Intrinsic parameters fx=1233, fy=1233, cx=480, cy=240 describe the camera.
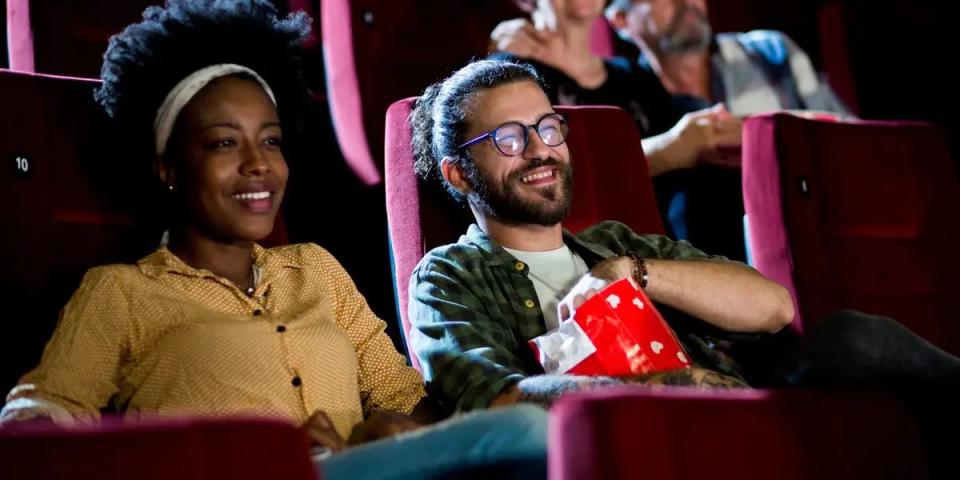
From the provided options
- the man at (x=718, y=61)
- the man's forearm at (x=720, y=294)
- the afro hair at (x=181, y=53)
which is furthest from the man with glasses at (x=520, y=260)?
the man at (x=718, y=61)

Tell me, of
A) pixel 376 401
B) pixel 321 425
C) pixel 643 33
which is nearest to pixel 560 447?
pixel 321 425

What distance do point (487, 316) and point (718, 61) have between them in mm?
1231

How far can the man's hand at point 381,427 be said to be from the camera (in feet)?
3.53

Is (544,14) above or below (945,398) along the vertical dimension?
above

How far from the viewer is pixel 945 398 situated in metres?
0.99

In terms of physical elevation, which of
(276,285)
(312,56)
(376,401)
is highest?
(312,56)

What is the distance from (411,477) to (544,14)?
1.32m

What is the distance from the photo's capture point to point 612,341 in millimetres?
1156

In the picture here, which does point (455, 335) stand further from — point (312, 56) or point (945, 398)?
point (312, 56)

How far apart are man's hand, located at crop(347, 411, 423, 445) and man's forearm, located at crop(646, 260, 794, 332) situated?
316 millimetres

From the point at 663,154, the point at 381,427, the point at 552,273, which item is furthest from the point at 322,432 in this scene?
the point at 663,154

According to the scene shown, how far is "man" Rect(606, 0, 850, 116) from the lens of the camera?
2.26m

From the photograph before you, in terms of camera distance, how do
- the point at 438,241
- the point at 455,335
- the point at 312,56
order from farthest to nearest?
the point at 312,56, the point at 438,241, the point at 455,335

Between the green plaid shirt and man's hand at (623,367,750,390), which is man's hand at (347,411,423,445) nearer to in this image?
the green plaid shirt
